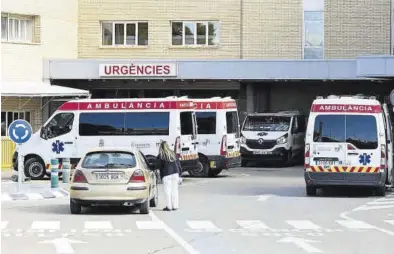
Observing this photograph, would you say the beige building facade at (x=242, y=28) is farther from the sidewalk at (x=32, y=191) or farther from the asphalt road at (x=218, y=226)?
the asphalt road at (x=218, y=226)

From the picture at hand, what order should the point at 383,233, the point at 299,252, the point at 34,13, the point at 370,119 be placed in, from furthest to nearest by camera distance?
the point at 34,13
the point at 370,119
the point at 383,233
the point at 299,252

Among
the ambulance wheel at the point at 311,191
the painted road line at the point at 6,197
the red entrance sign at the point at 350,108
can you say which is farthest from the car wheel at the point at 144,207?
the red entrance sign at the point at 350,108

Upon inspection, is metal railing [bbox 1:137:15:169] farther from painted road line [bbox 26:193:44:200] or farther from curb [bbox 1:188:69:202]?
painted road line [bbox 26:193:44:200]

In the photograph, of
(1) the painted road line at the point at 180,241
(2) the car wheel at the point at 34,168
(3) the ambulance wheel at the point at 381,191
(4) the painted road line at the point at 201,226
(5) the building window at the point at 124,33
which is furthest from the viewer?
(5) the building window at the point at 124,33

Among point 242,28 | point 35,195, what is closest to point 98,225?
point 35,195

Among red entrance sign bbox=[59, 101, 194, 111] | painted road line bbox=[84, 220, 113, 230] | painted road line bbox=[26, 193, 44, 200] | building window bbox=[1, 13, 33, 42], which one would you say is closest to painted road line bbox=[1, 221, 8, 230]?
painted road line bbox=[84, 220, 113, 230]

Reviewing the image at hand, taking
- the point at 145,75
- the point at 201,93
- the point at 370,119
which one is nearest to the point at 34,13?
the point at 145,75

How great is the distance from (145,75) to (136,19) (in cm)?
438

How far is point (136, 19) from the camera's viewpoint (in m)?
42.4

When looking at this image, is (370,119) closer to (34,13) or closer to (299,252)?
(299,252)

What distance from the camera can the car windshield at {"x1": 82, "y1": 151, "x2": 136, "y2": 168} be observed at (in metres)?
18.7

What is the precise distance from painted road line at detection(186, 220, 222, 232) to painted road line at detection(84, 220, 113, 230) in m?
1.45

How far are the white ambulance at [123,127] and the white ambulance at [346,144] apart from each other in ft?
20.5

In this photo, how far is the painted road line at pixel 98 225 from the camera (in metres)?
16.2
